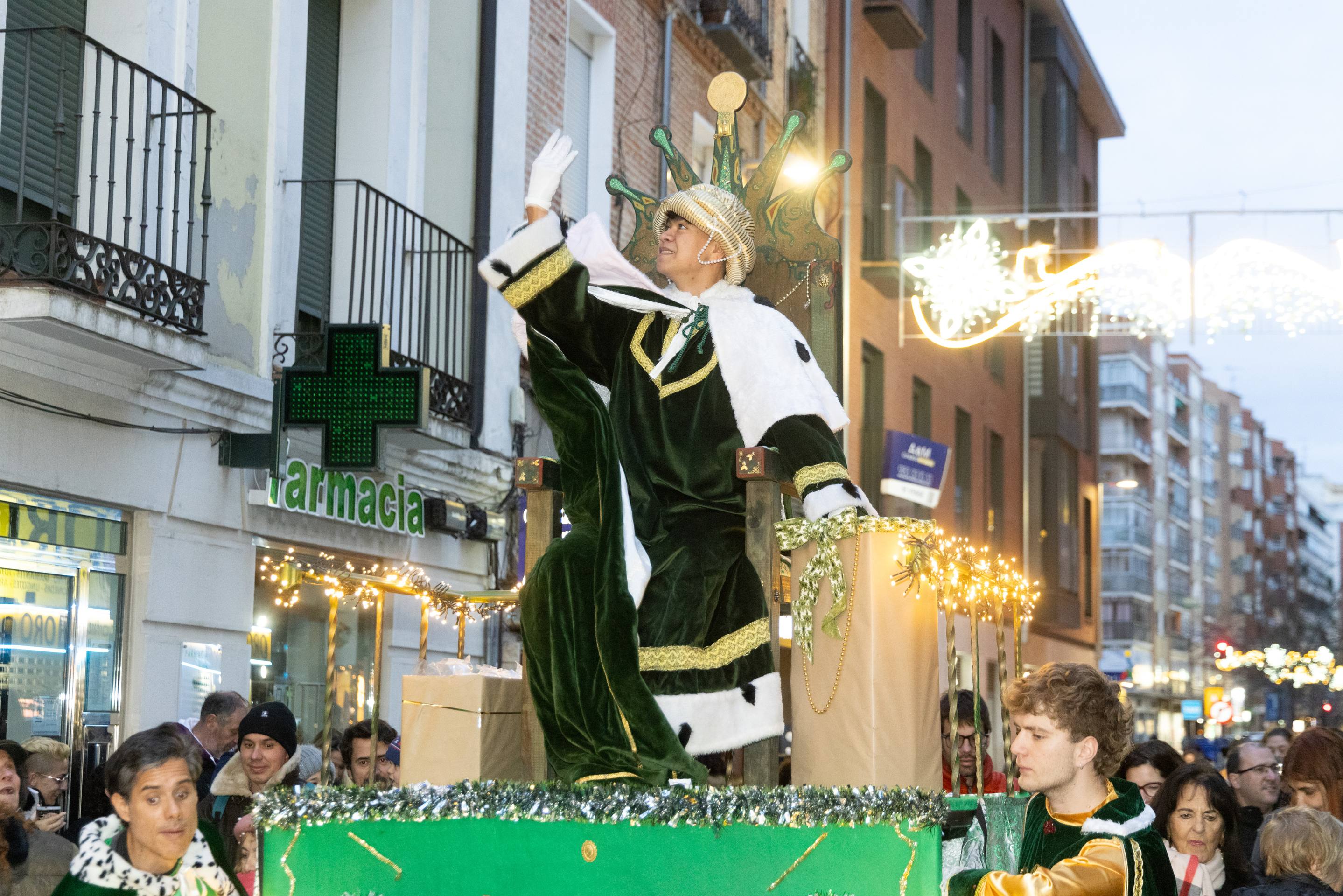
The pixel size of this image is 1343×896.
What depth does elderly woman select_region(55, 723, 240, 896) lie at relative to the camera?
423 cm

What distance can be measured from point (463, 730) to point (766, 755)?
0.96 metres

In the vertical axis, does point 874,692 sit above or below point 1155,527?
below

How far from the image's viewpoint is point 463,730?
5301 mm

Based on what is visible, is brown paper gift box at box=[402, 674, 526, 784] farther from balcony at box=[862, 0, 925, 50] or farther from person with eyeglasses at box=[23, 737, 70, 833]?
balcony at box=[862, 0, 925, 50]

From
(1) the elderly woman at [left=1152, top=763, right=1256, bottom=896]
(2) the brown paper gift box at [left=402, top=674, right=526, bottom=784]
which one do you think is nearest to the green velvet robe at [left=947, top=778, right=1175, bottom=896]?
(2) the brown paper gift box at [left=402, top=674, right=526, bottom=784]

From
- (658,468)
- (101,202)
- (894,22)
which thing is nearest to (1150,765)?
(658,468)

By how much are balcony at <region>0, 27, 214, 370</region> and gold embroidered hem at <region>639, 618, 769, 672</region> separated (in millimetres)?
3886

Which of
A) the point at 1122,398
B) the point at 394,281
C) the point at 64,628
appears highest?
the point at 1122,398

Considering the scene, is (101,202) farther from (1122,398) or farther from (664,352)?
(1122,398)

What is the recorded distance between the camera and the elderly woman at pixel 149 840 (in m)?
4.23

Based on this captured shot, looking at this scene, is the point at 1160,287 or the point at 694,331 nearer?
the point at 694,331

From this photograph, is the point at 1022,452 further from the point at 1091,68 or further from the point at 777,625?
the point at 777,625

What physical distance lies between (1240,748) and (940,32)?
61.1 feet

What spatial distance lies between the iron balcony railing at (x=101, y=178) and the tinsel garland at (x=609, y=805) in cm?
383
